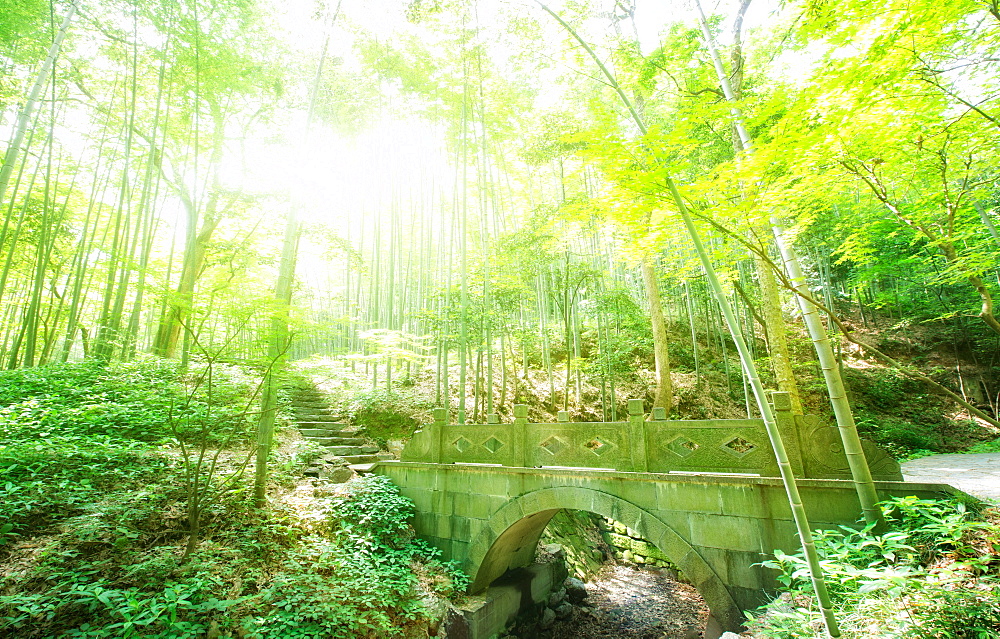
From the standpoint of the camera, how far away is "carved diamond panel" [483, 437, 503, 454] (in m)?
4.70

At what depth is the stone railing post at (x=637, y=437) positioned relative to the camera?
370 centimetres

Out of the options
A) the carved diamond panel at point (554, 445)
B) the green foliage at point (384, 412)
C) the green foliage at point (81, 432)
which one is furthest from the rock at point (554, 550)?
the green foliage at point (81, 432)

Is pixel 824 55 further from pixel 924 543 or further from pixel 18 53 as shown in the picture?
pixel 18 53

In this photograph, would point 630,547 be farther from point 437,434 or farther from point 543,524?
point 437,434

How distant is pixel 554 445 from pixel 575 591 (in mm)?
3212

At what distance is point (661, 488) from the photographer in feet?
11.7

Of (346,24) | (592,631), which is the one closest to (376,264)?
(346,24)

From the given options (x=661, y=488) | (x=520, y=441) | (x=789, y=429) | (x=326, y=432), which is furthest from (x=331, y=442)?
(x=789, y=429)

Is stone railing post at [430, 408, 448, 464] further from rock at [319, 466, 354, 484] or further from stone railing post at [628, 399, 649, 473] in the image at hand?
stone railing post at [628, 399, 649, 473]

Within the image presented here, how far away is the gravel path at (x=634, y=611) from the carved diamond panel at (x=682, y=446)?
313cm

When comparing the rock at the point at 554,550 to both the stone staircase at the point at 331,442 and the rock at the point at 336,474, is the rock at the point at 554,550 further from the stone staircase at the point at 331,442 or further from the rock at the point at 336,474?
the rock at the point at 336,474

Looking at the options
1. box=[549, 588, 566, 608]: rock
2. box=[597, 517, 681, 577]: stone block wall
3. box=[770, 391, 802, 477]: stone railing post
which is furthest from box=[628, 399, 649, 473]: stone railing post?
box=[597, 517, 681, 577]: stone block wall

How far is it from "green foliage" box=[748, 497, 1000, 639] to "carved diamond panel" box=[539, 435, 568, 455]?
2.04 m

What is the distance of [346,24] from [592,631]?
1145 cm
